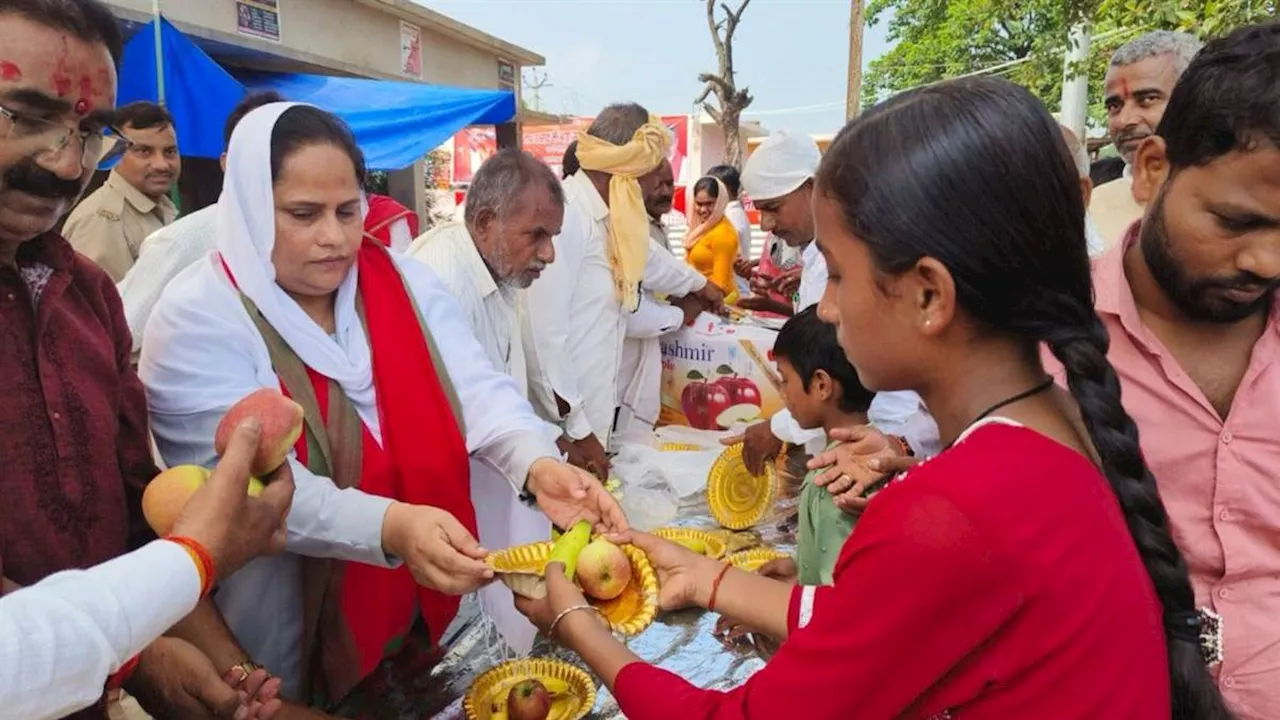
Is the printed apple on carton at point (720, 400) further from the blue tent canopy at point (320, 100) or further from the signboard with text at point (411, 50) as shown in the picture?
the signboard with text at point (411, 50)

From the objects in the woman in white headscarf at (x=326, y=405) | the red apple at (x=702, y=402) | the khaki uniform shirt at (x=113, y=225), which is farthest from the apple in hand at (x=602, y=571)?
the khaki uniform shirt at (x=113, y=225)

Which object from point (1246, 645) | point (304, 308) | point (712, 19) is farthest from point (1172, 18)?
point (712, 19)

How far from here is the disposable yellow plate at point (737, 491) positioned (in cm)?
374

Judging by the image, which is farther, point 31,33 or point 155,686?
point 155,686

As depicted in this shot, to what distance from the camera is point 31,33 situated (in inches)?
55.3

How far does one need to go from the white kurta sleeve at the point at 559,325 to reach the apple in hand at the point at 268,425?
9.03 feet

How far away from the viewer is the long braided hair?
3.52ft

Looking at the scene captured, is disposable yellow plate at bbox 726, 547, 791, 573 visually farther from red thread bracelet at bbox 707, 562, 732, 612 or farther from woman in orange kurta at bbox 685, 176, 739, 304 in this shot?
woman in orange kurta at bbox 685, 176, 739, 304

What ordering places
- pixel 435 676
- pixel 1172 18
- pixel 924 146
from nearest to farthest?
1. pixel 924 146
2. pixel 435 676
3. pixel 1172 18

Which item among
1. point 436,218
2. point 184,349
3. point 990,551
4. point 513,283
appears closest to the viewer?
point 990,551

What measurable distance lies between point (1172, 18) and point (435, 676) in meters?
5.26

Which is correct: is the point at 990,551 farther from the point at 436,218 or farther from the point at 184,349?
the point at 436,218

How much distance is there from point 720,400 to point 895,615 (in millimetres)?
4045

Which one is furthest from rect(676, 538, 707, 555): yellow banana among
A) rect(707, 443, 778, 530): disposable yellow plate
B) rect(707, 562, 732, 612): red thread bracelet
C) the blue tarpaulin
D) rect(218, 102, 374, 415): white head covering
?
the blue tarpaulin
